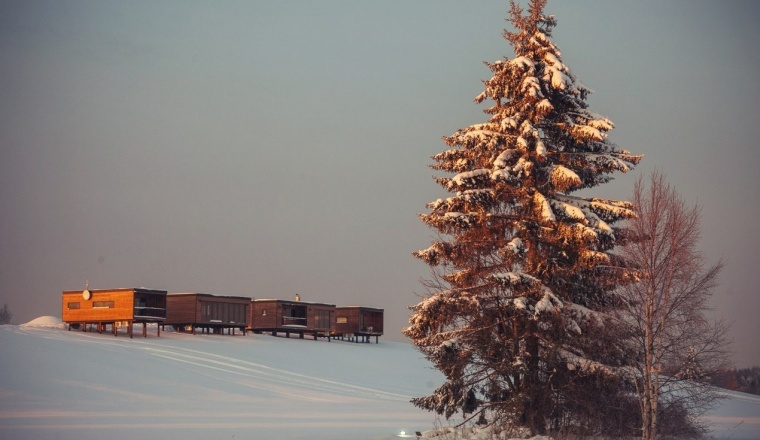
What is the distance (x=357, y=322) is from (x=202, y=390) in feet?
105

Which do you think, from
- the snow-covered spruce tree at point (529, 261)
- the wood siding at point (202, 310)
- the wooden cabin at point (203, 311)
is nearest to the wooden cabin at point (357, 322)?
the wooden cabin at point (203, 311)

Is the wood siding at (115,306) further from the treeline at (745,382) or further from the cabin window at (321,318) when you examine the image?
the treeline at (745,382)

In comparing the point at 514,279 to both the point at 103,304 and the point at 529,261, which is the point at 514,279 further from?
the point at 103,304

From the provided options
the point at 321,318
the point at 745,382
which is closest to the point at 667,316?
the point at 321,318

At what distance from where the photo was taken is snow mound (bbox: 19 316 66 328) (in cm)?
5069

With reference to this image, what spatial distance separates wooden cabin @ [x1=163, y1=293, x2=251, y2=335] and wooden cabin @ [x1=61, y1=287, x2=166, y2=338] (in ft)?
10.1

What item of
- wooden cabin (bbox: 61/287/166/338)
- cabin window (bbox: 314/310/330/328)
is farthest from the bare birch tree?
cabin window (bbox: 314/310/330/328)

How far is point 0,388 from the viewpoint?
2936 cm

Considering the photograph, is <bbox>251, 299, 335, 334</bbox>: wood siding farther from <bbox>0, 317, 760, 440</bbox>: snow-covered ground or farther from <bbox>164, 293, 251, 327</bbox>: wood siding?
<bbox>0, 317, 760, 440</bbox>: snow-covered ground

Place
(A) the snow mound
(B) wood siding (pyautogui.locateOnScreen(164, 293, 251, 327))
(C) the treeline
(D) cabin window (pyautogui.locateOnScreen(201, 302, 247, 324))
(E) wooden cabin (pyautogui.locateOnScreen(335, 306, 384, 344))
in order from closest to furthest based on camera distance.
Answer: (A) the snow mound → (B) wood siding (pyautogui.locateOnScreen(164, 293, 251, 327)) → (D) cabin window (pyautogui.locateOnScreen(201, 302, 247, 324)) → (C) the treeline → (E) wooden cabin (pyautogui.locateOnScreen(335, 306, 384, 344))

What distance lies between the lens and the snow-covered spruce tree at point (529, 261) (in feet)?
68.7

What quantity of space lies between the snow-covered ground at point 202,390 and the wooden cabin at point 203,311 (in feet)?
4.57

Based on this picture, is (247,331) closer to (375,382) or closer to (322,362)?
(322,362)

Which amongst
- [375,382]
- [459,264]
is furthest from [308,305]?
[459,264]
